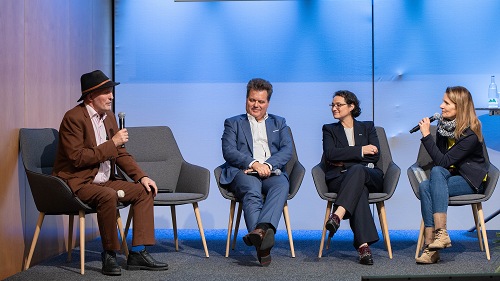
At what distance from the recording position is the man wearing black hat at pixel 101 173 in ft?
8.96

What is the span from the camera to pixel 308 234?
14.3ft

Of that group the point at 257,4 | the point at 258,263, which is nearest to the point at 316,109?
the point at 257,4

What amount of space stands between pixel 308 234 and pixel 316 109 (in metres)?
1.21

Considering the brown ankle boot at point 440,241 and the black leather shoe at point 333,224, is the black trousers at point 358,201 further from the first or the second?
the brown ankle boot at point 440,241

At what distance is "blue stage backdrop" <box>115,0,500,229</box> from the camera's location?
4.51 m

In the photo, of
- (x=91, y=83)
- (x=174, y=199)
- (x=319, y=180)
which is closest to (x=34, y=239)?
(x=174, y=199)

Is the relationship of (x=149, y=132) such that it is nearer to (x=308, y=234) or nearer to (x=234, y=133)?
(x=234, y=133)

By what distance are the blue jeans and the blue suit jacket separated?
3.18ft

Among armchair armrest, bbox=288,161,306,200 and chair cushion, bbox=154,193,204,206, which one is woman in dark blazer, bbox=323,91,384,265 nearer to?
armchair armrest, bbox=288,161,306,200

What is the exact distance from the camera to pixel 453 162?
3.18 metres

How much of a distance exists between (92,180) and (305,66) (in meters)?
2.49

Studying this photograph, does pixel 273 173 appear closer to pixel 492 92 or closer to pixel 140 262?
pixel 140 262

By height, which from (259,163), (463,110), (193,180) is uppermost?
(463,110)

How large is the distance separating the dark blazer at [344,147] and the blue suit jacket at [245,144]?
0.30m
